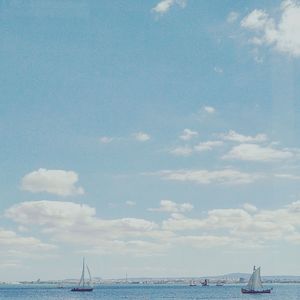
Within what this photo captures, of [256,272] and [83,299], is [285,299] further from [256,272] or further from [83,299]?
[83,299]

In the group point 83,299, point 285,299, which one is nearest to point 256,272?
point 285,299

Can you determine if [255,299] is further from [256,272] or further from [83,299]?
[83,299]

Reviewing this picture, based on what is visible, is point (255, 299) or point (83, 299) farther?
point (83, 299)

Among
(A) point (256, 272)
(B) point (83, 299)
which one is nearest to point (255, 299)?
(A) point (256, 272)

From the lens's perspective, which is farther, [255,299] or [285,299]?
[285,299]

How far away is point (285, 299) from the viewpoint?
195125mm

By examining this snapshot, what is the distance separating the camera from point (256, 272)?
19412 cm

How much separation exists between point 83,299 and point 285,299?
7464cm

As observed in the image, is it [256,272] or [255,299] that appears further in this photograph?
[256,272]

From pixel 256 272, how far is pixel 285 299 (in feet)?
48.7

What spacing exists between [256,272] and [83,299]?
6488 cm
